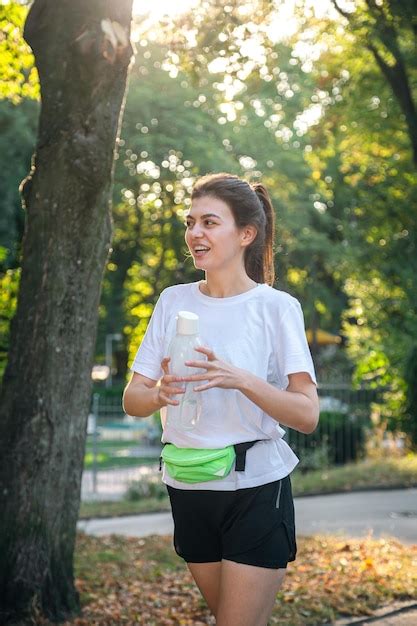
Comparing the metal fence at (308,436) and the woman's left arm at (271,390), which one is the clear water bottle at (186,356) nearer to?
the woman's left arm at (271,390)

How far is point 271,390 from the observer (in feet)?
12.3

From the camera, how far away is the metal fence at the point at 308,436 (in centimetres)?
2097

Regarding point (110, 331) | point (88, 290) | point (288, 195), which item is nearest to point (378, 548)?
point (88, 290)

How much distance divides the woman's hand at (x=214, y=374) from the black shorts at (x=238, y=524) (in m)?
0.44

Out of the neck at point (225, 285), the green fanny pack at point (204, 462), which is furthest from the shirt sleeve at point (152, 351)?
the green fanny pack at point (204, 462)

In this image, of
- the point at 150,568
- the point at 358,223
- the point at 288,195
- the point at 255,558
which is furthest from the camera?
the point at 288,195

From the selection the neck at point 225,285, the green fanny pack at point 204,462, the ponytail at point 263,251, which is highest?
the ponytail at point 263,251

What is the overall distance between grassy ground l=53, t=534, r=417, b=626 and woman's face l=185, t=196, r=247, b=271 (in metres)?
3.42

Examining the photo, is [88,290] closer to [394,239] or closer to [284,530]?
[284,530]

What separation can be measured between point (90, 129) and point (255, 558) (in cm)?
379

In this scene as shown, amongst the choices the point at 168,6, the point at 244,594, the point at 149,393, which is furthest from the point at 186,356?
the point at 168,6

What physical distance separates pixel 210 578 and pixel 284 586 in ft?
13.3

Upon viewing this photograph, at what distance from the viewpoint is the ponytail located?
4.25 meters

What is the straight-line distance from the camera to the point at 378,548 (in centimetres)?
992
